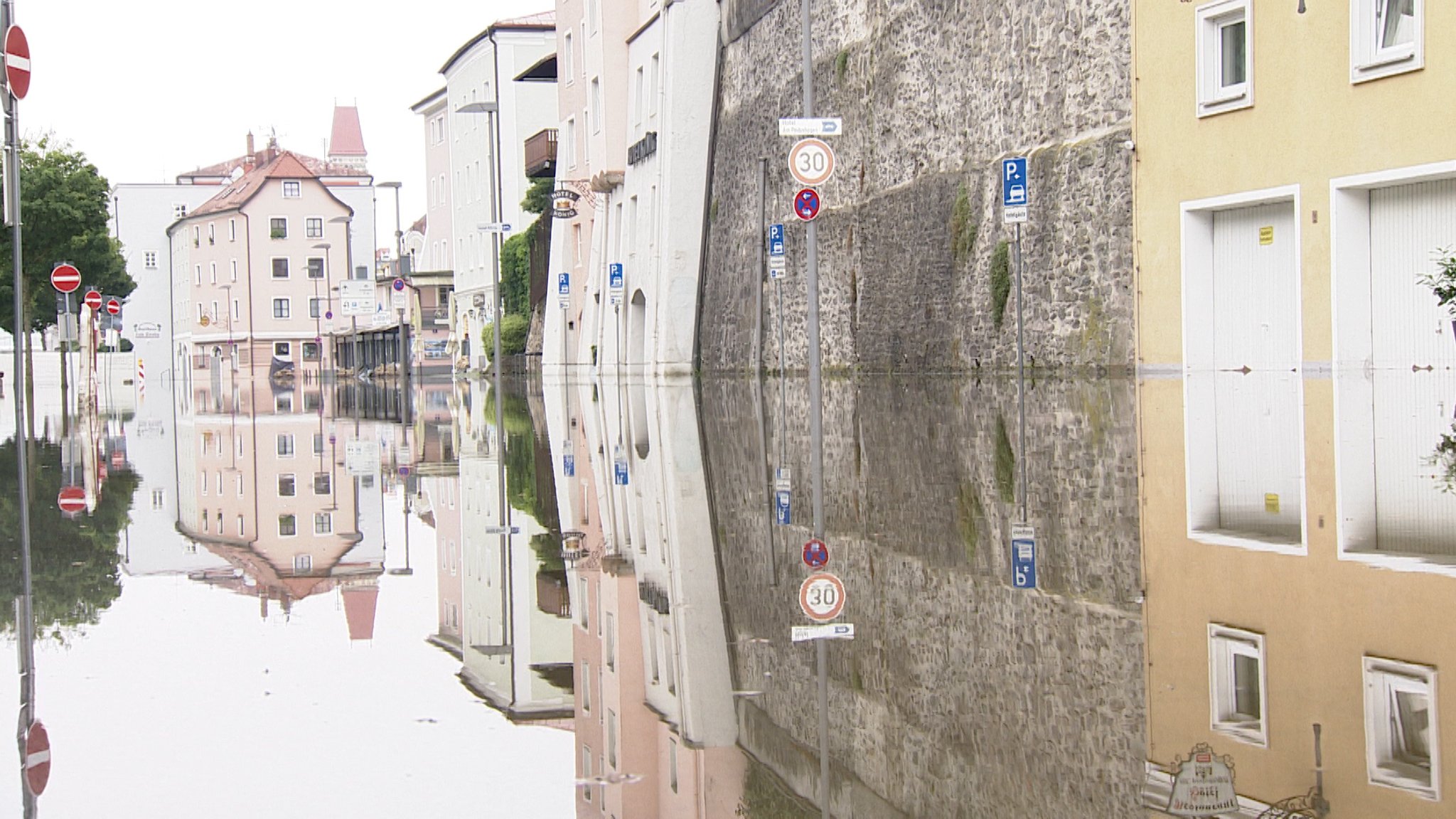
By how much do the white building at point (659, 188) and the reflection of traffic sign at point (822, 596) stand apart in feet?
120

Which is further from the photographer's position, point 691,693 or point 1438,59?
point 1438,59

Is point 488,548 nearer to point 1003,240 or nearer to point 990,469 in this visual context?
point 990,469

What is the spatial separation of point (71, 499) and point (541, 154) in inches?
2133

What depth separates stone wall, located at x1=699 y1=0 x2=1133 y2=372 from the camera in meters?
22.8

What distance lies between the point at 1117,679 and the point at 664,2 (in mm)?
42679

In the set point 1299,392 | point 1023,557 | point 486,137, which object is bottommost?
point 1023,557

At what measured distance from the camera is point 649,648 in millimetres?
6598

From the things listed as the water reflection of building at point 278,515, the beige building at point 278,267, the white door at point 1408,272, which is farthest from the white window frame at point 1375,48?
the beige building at point 278,267

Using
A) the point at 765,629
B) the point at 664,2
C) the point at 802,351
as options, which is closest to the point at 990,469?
the point at 765,629

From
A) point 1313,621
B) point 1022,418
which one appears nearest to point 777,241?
point 1022,418

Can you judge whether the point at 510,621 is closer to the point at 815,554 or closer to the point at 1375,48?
the point at 815,554

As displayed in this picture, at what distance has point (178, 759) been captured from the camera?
4.62 meters

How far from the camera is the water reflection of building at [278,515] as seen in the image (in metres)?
8.64

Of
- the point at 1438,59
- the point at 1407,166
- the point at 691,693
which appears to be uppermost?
the point at 1438,59
